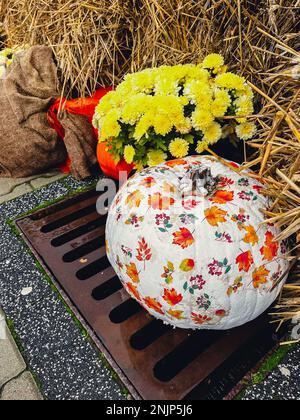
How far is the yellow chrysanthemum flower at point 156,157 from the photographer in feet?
6.08

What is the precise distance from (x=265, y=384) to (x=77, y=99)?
1.89m

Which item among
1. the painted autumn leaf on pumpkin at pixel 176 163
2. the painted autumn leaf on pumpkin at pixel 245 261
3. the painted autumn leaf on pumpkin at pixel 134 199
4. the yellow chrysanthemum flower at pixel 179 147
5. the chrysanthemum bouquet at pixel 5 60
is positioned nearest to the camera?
the painted autumn leaf on pumpkin at pixel 245 261

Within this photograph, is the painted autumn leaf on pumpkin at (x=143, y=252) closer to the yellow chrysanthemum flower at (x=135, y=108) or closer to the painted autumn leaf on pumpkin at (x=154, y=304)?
the painted autumn leaf on pumpkin at (x=154, y=304)

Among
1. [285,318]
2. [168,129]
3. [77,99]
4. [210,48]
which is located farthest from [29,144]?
[285,318]

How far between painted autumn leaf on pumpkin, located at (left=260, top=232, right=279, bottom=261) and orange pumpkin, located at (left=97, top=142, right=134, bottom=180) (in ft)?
3.27

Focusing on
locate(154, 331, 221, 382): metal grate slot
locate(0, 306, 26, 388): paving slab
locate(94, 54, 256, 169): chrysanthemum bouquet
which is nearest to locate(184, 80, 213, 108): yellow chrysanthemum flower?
locate(94, 54, 256, 169): chrysanthemum bouquet

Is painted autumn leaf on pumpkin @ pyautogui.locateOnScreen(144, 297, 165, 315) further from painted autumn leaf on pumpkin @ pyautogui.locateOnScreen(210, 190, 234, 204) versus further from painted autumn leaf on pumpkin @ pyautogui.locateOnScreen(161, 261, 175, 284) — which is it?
painted autumn leaf on pumpkin @ pyautogui.locateOnScreen(210, 190, 234, 204)

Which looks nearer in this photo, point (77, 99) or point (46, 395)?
point (46, 395)

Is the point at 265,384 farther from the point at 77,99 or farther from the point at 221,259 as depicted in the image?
the point at 77,99

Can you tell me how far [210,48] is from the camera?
210cm

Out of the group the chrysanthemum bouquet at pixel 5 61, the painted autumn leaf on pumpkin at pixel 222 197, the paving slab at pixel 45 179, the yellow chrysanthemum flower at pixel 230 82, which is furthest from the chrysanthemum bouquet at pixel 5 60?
the painted autumn leaf on pumpkin at pixel 222 197

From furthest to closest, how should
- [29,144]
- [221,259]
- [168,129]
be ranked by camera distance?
[29,144]
[168,129]
[221,259]

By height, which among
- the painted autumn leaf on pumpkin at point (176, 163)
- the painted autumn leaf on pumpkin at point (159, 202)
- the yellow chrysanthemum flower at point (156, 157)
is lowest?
the yellow chrysanthemum flower at point (156, 157)

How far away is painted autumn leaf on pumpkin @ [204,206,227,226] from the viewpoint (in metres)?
1.33
